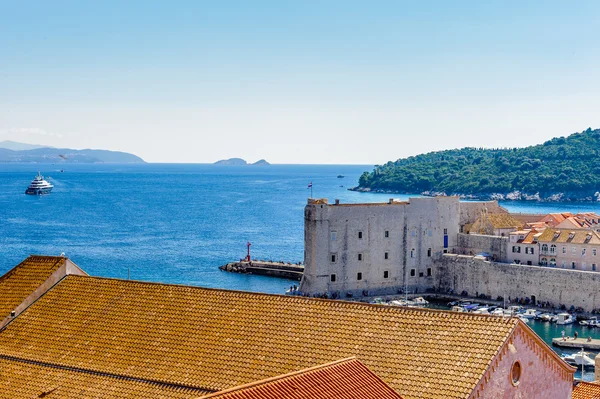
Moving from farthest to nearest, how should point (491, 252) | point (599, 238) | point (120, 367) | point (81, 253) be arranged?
point (81, 253), point (491, 252), point (599, 238), point (120, 367)

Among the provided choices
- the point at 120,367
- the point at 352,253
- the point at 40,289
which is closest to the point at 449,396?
the point at 120,367

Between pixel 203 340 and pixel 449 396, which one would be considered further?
pixel 203 340

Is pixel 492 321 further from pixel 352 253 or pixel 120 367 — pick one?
pixel 352 253

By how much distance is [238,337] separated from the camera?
20031mm

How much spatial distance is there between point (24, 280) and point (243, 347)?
895 centimetres

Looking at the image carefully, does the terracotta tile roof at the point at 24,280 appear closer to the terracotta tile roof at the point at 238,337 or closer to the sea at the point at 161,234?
the terracotta tile roof at the point at 238,337

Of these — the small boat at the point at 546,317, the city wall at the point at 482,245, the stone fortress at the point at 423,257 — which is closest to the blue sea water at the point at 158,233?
the stone fortress at the point at 423,257

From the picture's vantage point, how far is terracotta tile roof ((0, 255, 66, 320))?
2370cm

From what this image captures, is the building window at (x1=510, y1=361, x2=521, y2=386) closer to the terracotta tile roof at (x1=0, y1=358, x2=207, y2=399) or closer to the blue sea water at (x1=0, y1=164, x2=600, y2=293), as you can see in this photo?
the terracotta tile roof at (x1=0, y1=358, x2=207, y2=399)

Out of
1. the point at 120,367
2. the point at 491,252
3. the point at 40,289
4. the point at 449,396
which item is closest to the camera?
the point at 449,396

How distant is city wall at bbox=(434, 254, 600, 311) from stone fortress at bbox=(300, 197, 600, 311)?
0.07 m

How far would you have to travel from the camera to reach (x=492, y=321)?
732 inches

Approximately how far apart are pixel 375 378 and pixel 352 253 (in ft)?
162

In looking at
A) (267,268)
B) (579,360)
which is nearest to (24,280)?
(579,360)
